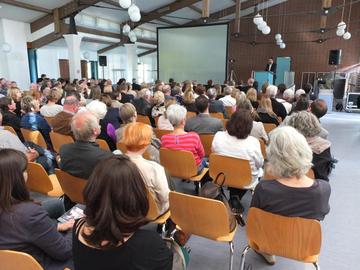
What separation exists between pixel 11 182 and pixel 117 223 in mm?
655

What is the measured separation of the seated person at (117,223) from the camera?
1.11 meters

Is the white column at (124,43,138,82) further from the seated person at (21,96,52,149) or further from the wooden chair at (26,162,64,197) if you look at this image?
the wooden chair at (26,162,64,197)

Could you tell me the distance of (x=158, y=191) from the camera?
218 centimetres

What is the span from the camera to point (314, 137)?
291cm

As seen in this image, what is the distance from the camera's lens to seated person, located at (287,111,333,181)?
2805 millimetres

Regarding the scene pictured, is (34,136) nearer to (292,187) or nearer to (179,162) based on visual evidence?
(179,162)

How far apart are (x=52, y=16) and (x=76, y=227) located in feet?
38.2

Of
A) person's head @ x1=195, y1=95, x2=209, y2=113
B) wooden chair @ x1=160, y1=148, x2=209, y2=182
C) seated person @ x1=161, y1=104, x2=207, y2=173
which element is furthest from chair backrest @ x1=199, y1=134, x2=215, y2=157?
wooden chair @ x1=160, y1=148, x2=209, y2=182

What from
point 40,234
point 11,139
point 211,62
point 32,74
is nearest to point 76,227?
point 40,234

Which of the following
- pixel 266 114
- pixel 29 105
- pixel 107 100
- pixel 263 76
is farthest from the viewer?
pixel 263 76

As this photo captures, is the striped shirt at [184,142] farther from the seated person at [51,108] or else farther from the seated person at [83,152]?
the seated person at [51,108]

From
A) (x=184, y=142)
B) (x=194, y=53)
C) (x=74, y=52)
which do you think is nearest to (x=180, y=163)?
(x=184, y=142)

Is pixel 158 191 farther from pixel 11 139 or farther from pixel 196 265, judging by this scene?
pixel 11 139

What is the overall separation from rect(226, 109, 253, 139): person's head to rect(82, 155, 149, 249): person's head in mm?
1819
